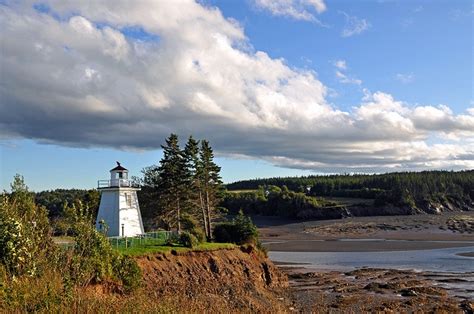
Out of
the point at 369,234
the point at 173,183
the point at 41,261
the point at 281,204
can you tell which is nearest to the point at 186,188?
the point at 173,183

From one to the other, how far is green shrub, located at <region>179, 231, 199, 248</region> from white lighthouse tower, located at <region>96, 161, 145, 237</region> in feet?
25.1

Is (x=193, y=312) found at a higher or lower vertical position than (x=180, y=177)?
lower

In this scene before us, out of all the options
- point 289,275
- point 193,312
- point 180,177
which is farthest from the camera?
point 180,177

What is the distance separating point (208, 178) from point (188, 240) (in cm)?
1640

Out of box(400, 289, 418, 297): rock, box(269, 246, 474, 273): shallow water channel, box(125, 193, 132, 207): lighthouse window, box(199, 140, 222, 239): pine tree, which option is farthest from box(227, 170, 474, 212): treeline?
box(125, 193, 132, 207): lighthouse window

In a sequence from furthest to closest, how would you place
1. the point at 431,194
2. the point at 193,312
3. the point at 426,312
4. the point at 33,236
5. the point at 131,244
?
the point at 431,194, the point at 131,244, the point at 426,312, the point at 33,236, the point at 193,312

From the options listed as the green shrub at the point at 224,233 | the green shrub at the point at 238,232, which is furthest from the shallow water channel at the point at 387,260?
the green shrub at the point at 224,233

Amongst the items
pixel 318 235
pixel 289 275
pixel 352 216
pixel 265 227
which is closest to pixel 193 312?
pixel 289 275

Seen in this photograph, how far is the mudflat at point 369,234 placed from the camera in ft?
259

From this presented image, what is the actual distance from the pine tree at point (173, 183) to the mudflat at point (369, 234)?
26703 mm

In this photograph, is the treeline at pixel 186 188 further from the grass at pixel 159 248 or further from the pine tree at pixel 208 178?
the grass at pixel 159 248

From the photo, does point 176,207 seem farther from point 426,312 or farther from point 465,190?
point 465,190

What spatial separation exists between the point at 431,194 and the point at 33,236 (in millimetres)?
152198

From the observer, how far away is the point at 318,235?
100562 mm
